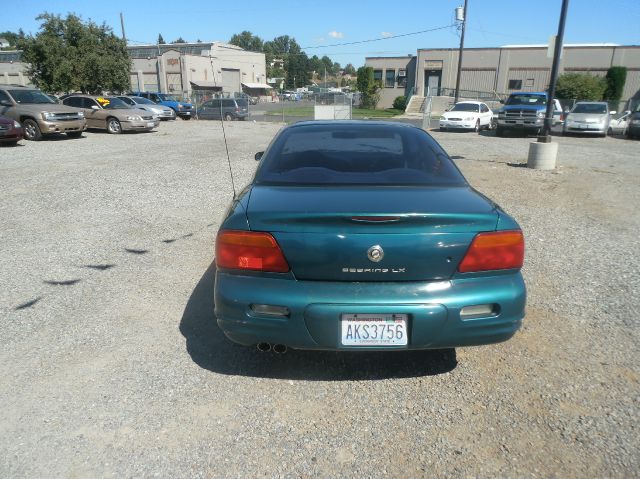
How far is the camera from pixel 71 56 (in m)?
27.4

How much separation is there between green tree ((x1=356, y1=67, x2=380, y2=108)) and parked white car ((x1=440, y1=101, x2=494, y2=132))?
2770 cm

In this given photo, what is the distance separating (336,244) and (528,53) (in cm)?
4940

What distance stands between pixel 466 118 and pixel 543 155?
41.6ft

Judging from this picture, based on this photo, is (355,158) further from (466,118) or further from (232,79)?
(232,79)

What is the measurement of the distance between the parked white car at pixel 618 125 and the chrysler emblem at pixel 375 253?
24745mm

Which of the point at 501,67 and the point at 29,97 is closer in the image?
the point at 29,97

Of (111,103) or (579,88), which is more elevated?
(579,88)

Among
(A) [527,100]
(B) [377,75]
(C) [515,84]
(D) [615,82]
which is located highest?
(B) [377,75]

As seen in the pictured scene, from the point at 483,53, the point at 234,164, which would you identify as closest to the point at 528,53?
the point at 483,53

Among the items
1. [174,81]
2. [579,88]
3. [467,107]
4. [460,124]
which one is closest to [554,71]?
[460,124]

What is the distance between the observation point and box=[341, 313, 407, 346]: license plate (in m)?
2.51

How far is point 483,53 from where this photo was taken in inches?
1802

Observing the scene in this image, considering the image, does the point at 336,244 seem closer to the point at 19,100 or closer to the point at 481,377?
the point at 481,377

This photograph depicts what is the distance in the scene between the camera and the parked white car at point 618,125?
2278cm
